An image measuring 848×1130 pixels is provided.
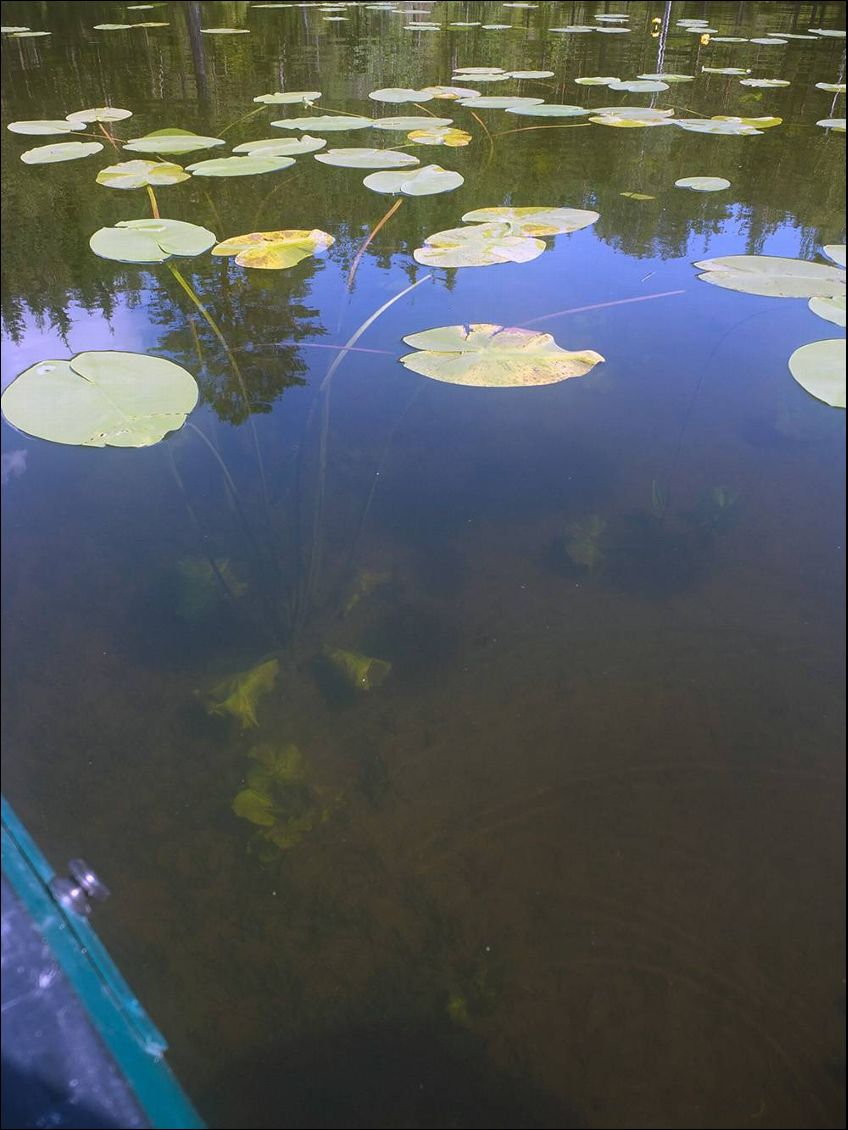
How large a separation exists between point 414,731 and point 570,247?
1.85 metres

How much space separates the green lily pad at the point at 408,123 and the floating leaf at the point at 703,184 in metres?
1.31

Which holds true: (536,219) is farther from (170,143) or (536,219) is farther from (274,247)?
(170,143)

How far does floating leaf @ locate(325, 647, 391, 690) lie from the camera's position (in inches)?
41.5

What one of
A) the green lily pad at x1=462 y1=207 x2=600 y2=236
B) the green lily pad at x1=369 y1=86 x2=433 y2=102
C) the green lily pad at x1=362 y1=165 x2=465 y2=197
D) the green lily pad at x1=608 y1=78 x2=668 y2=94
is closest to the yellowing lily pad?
the green lily pad at x1=362 y1=165 x2=465 y2=197

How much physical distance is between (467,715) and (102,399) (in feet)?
3.30

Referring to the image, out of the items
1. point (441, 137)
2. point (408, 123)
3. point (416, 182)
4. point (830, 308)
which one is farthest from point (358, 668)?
point (408, 123)

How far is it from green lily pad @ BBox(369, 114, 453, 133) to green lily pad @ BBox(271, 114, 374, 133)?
0.06 m

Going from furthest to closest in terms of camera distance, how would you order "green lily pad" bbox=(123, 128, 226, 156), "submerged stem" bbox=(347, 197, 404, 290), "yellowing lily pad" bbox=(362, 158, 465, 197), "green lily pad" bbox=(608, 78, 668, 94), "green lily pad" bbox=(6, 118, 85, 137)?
1. "green lily pad" bbox=(608, 78, 668, 94)
2. "green lily pad" bbox=(6, 118, 85, 137)
3. "green lily pad" bbox=(123, 128, 226, 156)
4. "yellowing lily pad" bbox=(362, 158, 465, 197)
5. "submerged stem" bbox=(347, 197, 404, 290)

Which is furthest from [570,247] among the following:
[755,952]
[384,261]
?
[755,952]

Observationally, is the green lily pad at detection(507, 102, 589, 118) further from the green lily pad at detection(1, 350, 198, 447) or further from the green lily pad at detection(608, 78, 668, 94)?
the green lily pad at detection(1, 350, 198, 447)

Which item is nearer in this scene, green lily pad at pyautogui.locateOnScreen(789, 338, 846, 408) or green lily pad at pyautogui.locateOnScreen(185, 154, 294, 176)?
green lily pad at pyautogui.locateOnScreen(789, 338, 846, 408)

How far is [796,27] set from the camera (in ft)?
22.7

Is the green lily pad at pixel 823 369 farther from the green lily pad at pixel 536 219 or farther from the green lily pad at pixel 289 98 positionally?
the green lily pad at pixel 289 98

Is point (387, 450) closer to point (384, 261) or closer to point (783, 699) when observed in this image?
point (783, 699)
